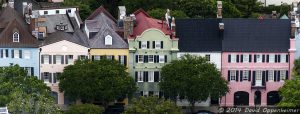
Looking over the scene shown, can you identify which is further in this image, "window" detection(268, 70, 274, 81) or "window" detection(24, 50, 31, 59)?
"window" detection(268, 70, 274, 81)

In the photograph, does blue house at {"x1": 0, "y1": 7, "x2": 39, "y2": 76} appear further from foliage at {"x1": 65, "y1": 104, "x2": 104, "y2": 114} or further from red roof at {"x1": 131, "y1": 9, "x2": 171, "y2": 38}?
foliage at {"x1": 65, "y1": 104, "x2": 104, "y2": 114}

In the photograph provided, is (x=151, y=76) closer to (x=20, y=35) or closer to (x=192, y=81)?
(x=192, y=81)

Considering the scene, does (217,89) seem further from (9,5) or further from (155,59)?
(9,5)

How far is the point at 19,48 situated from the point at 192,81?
24.2 m

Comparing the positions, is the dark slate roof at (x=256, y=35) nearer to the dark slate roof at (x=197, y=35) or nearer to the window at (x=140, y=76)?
the dark slate roof at (x=197, y=35)

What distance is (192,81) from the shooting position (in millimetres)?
172625

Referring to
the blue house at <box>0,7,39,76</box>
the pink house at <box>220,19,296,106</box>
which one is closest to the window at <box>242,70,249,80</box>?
the pink house at <box>220,19,296,106</box>

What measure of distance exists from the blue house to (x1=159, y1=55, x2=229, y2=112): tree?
706 inches

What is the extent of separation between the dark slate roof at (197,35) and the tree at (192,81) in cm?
420

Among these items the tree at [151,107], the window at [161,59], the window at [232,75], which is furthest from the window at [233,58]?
the tree at [151,107]

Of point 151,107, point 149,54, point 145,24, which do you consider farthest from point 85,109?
point 145,24

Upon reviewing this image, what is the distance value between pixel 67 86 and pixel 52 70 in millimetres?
5496

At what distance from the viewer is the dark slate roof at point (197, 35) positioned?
586 ft

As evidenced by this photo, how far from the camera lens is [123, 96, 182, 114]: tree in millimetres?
158950
